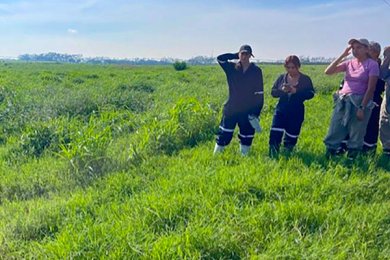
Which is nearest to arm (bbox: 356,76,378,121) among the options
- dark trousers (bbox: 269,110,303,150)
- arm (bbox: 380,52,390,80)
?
arm (bbox: 380,52,390,80)

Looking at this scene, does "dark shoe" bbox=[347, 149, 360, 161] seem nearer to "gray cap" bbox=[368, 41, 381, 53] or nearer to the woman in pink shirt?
the woman in pink shirt

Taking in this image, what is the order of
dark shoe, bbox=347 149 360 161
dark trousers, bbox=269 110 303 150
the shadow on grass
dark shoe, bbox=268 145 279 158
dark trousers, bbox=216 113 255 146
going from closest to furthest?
the shadow on grass < dark shoe, bbox=347 149 360 161 < dark shoe, bbox=268 145 279 158 < dark trousers, bbox=269 110 303 150 < dark trousers, bbox=216 113 255 146

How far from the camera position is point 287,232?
2.81m

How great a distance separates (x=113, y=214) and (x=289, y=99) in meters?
2.70

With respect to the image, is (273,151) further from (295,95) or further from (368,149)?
(368,149)

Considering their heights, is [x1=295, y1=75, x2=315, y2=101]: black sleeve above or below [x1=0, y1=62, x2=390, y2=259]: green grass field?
above

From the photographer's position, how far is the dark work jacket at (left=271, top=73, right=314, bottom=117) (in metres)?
4.54

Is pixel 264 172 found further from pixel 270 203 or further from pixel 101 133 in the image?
pixel 101 133

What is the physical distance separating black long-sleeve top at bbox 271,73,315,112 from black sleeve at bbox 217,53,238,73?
0.66m

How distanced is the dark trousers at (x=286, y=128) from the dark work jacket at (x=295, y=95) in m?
0.06

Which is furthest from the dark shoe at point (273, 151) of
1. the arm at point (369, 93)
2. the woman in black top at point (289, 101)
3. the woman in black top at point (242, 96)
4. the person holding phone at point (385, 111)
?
the person holding phone at point (385, 111)

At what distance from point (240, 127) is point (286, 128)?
2.05 feet

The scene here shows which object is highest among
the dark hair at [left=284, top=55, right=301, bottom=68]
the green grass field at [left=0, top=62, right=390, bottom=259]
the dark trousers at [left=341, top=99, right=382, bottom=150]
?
the dark hair at [left=284, top=55, right=301, bottom=68]

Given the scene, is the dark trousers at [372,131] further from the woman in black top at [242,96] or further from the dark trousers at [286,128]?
the woman in black top at [242,96]
